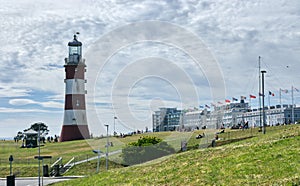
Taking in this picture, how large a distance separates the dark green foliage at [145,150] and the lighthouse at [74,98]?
29.9m

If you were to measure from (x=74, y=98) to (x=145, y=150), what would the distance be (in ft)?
108

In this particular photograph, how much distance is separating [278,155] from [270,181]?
11.0 feet

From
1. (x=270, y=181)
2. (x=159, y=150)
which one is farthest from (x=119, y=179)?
(x=159, y=150)

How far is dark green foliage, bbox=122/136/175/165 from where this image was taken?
111ft

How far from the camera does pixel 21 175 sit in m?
39.4

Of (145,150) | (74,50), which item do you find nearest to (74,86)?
(74,50)

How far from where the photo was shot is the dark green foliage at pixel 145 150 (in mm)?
33903

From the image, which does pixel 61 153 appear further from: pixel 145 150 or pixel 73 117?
pixel 145 150

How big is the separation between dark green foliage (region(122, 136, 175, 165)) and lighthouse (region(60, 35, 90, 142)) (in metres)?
29.9

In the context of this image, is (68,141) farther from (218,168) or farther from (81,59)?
(218,168)

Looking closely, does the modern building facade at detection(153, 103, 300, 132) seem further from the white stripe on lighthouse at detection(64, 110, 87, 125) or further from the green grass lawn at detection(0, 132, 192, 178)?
the green grass lawn at detection(0, 132, 192, 178)

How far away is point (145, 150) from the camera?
3388 centimetres

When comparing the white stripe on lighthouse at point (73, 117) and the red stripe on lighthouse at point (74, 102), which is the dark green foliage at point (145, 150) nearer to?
the white stripe on lighthouse at point (73, 117)

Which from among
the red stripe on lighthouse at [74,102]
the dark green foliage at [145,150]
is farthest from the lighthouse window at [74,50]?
the dark green foliage at [145,150]
